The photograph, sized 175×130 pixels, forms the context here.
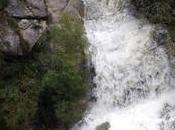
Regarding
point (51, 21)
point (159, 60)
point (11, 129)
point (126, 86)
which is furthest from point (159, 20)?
point (11, 129)

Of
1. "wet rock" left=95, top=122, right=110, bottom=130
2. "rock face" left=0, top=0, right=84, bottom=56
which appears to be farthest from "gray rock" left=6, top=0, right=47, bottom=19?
"wet rock" left=95, top=122, right=110, bottom=130

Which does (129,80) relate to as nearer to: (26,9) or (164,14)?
(164,14)

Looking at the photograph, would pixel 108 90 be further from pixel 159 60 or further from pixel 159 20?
pixel 159 20

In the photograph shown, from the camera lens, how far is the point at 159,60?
1248cm

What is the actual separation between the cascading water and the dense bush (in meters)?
0.33

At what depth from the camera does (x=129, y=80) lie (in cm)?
1234

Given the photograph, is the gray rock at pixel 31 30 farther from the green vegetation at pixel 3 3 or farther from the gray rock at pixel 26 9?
the green vegetation at pixel 3 3

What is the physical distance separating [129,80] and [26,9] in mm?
3216

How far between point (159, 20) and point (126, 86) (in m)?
Result: 2.03

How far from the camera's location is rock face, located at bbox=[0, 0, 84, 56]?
38.6 feet

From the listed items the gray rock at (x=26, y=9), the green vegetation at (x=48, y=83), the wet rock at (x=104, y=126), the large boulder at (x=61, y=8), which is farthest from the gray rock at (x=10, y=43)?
the wet rock at (x=104, y=126)

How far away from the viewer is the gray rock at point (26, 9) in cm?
1202

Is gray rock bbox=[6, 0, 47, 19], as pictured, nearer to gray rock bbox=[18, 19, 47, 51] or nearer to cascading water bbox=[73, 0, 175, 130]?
gray rock bbox=[18, 19, 47, 51]

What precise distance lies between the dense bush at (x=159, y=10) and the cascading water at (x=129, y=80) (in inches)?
13.0
